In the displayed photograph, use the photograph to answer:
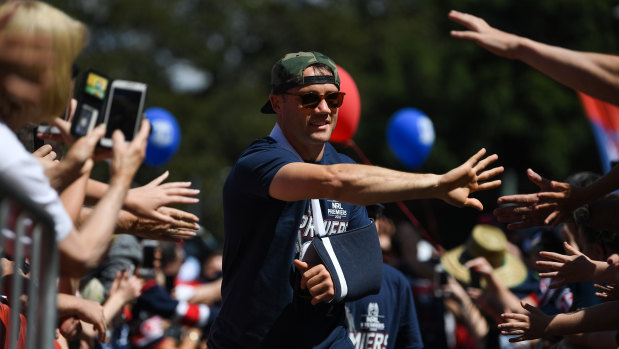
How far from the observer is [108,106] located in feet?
11.3

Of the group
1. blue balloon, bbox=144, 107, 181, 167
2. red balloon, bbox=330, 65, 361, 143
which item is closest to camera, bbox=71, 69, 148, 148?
red balloon, bbox=330, 65, 361, 143

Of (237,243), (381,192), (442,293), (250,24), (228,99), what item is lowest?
(442,293)

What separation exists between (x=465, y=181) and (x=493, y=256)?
3730 millimetres

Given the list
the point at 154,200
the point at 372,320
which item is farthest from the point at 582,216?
the point at 154,200

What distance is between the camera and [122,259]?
6.25 meters

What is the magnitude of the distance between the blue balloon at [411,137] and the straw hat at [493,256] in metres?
3.03

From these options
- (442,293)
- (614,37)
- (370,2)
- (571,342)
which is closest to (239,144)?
(370,2)

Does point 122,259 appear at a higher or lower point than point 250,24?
lower

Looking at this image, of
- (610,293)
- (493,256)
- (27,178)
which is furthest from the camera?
(493,256)

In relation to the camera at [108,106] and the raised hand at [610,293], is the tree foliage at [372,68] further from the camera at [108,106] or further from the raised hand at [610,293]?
the camera at [108,106]

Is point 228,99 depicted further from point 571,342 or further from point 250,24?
point 571,342

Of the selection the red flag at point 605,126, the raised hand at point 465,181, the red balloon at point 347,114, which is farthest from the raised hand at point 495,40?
the red flag at point 605,126

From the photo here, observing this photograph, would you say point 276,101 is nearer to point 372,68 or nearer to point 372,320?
point 372,320

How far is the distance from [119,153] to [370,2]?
4547 cm
